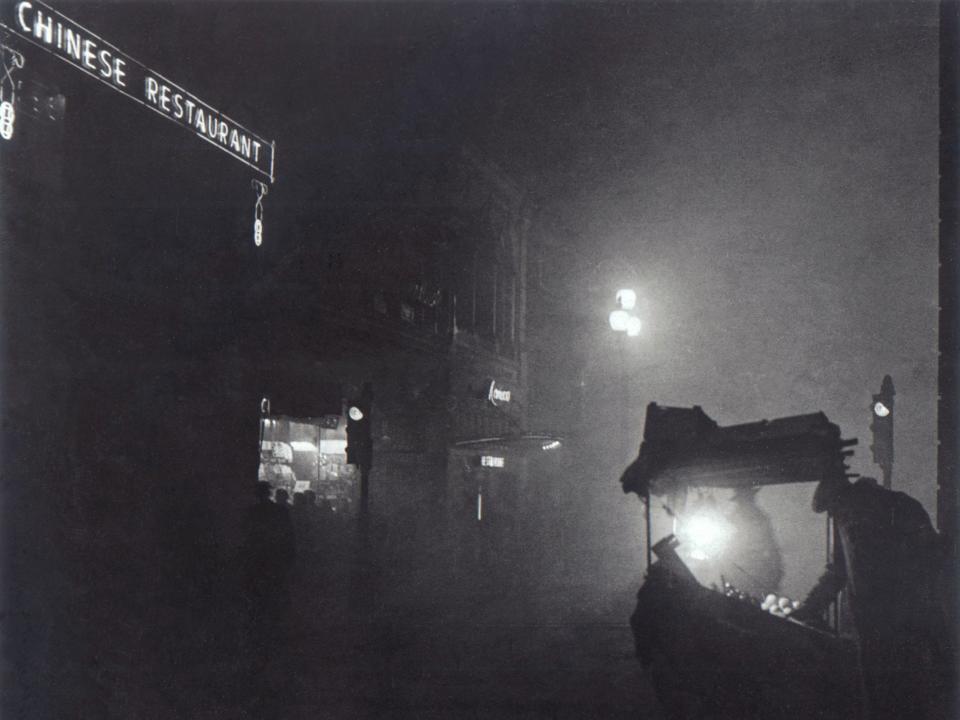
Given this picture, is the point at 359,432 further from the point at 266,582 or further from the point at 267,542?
the point at 266,582

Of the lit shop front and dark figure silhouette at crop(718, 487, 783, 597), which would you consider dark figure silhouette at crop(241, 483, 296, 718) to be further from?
dark figure silhouette at crop(718, 487, 783, 597)

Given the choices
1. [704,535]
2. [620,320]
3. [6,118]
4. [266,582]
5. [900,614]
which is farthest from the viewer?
[620,320]

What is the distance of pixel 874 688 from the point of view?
5289mm

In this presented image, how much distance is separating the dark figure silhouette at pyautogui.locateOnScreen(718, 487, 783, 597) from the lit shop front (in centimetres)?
857

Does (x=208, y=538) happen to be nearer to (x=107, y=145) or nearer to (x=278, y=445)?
A: (x=278, y=445)

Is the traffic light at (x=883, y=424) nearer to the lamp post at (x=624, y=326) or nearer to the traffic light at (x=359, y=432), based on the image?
the lamp post at (x=624, y=326)

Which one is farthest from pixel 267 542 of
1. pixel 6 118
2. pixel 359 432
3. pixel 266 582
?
pixel 6 118

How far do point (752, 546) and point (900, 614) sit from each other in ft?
28.0

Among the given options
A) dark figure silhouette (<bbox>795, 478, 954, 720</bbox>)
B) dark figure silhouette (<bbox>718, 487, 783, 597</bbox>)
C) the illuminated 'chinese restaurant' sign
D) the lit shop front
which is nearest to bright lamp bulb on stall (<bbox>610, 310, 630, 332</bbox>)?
dark figure silhouette (<bbox>718, 487, 783, 597</bbox>)

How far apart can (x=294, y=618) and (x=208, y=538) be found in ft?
6.72

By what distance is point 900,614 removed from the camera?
17.2ft

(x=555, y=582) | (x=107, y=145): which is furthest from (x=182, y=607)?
(x=555, y=582)

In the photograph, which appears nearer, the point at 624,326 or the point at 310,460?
the point at 624,326

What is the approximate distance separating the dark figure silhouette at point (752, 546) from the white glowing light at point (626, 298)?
3.69 m
